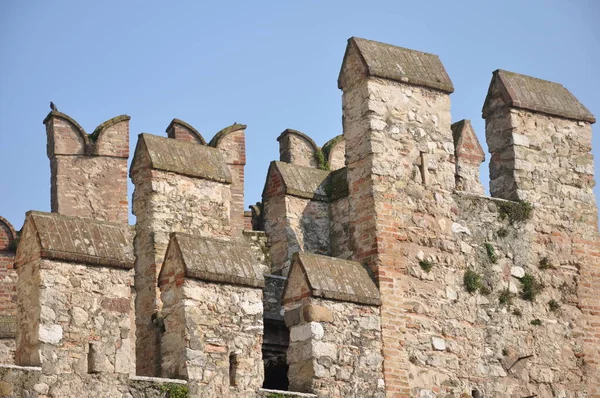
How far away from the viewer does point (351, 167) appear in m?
18.7

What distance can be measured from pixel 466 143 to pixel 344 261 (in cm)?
308

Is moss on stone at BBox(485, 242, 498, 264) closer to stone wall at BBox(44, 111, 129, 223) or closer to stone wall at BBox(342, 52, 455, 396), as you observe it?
stone wall at BBox(342, 52, 455, 396)

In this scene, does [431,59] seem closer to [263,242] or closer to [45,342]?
[263,242]

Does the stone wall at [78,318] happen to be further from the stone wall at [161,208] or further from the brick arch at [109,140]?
the brick arch at [109,140]

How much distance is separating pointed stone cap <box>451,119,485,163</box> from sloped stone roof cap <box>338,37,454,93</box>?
0.83 meters

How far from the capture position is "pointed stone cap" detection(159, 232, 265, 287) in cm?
1630

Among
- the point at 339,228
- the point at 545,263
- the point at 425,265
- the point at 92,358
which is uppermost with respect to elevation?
the point at 339,228

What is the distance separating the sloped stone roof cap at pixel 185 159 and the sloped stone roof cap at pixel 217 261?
182cm

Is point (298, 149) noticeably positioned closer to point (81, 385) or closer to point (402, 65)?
point (402, 65)

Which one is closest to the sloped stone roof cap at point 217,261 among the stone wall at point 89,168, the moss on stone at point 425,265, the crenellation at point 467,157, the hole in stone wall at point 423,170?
the moss on stone at point 425,265

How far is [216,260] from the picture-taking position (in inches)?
650

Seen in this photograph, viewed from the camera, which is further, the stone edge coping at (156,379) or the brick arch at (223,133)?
the brick arch at (223,133)

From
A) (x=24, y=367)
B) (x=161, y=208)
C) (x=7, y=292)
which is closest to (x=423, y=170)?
(x=161, y=208)

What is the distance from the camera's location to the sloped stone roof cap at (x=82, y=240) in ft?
50.8
